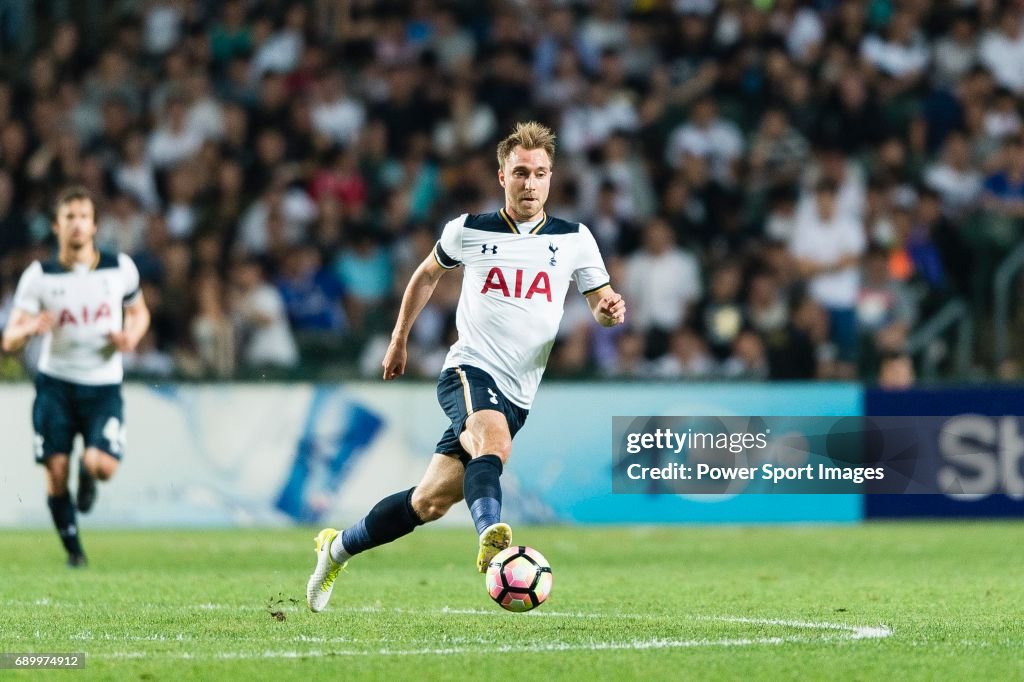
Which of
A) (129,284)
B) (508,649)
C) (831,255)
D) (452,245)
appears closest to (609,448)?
(831,255)

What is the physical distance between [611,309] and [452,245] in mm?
862

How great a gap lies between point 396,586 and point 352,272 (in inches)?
287

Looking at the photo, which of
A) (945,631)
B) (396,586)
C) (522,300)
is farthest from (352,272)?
(945,631)

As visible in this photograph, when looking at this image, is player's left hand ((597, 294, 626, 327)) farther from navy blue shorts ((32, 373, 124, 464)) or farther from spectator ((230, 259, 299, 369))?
spectator ((230, 259, 299, 369))

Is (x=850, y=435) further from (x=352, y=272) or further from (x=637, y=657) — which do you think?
(x=637, y=657)

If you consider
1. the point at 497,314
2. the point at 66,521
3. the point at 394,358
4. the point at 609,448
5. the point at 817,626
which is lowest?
the point at 609,448

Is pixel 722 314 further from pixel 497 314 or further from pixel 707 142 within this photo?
pixel 497 314

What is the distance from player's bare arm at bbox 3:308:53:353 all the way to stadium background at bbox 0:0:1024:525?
395cm

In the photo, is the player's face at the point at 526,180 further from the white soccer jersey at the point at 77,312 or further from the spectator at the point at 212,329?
the spectator at the point at 212,329

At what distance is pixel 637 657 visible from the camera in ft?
21.0

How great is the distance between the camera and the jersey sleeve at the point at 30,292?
1129 cm

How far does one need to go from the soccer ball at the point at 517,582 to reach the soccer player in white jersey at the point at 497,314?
0.81m

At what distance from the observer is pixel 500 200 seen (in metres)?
16.8

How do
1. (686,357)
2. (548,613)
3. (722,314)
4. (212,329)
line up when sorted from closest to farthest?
1. (548,613)
2. (686,357)
3. (212,329)
4. (722,314)
